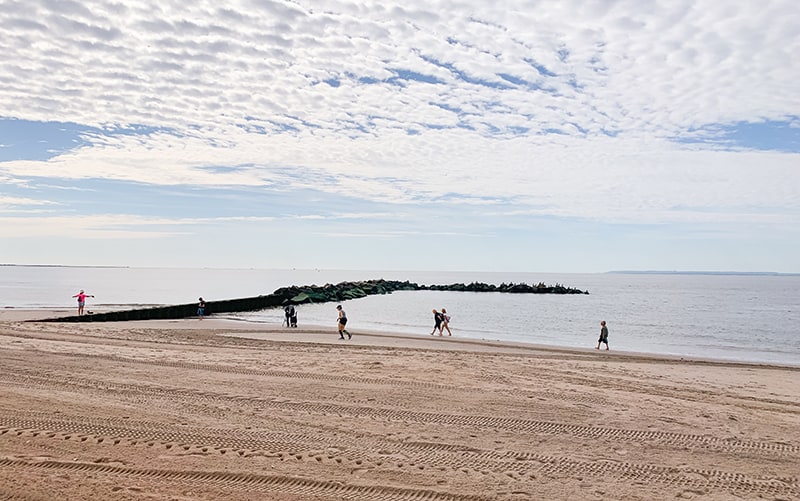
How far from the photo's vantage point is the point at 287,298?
62.2 metres

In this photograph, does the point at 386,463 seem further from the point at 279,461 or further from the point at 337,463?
the point at 279,461

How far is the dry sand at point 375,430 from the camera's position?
260 inches

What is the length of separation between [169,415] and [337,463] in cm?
329

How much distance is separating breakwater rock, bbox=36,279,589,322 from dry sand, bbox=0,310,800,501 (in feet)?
61.5

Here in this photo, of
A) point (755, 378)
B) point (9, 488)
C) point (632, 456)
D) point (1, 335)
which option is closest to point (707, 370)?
point (755, 378)

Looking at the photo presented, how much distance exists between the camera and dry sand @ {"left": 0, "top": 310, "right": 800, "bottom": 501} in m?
6.60

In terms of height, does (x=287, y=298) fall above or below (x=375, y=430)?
above

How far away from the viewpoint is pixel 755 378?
17.3 m

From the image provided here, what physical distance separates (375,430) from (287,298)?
5434 cm

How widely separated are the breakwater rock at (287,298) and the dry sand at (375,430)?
1875 centimetres

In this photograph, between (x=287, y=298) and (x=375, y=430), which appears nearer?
(x=375, y=430)

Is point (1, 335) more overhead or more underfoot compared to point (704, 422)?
more overhead

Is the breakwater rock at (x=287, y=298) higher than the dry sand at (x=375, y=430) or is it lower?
higher

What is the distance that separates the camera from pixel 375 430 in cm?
890
